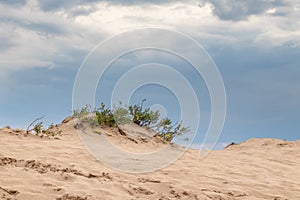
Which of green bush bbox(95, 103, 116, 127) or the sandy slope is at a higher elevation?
green bush bbox(95, 103, 116, 127)

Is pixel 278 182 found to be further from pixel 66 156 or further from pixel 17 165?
pixel 17 165

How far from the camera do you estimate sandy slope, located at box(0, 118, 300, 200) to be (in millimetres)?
5738

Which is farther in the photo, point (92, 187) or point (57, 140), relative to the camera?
point (57, 140)

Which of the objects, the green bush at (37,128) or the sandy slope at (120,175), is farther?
the green bush at (37,128)

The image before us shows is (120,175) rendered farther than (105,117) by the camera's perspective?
No

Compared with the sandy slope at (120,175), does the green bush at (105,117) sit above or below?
above

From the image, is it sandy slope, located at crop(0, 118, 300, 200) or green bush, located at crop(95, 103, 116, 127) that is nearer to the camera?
sandy slope, located at crop(0, 118, 300, 200)

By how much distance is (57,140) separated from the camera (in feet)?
30.6

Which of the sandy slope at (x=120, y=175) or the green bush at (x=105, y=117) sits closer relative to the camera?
the sandy slope at (x=120, y=175)

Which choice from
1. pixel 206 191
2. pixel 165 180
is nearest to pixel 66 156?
pixel 165 180

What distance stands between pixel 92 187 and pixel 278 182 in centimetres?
413

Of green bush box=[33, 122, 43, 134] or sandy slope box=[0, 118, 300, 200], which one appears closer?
sandy slope box=[0, 118, 300, 200]

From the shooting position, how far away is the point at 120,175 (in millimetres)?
6938

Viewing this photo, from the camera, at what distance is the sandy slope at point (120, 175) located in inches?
226
